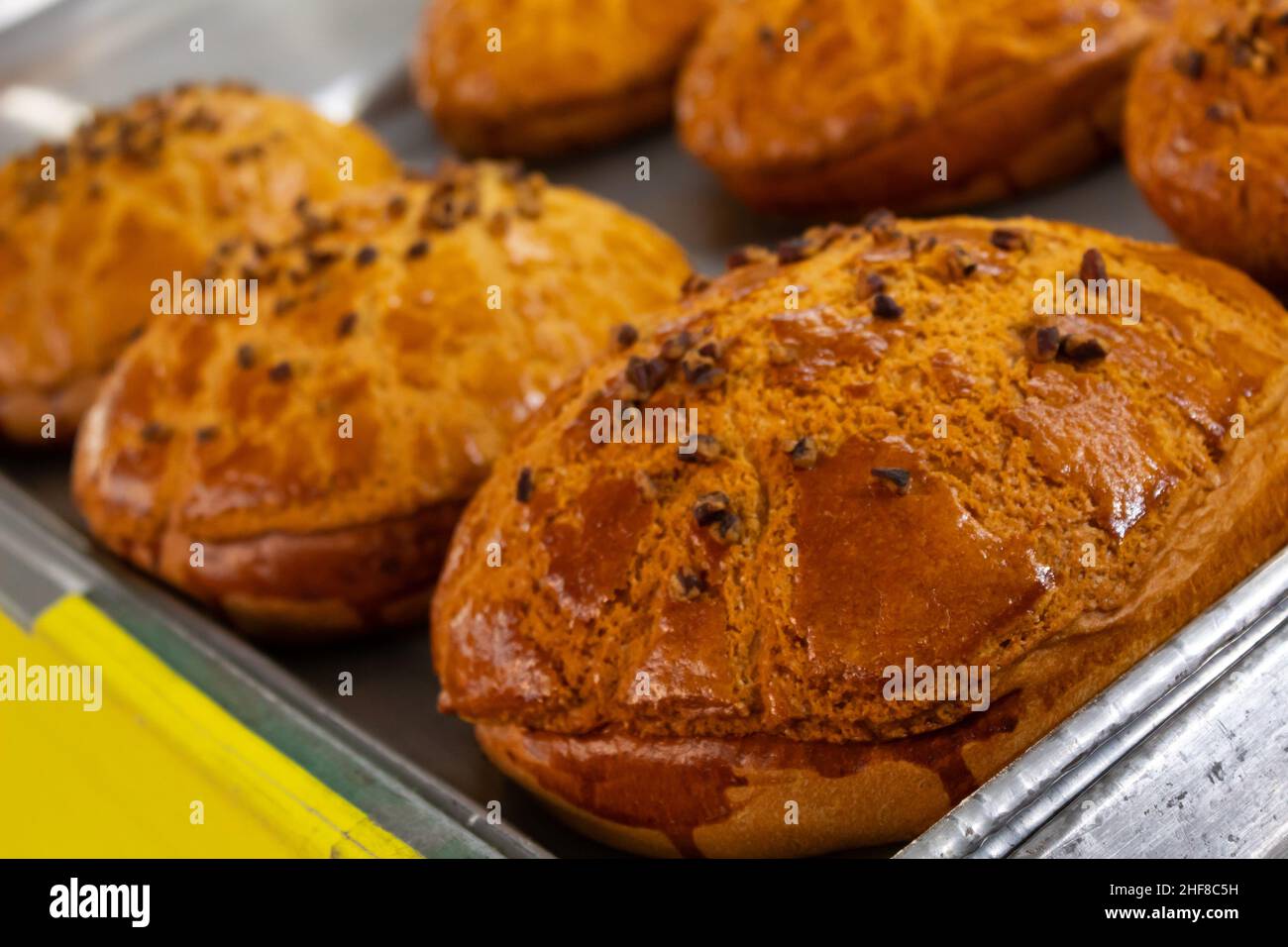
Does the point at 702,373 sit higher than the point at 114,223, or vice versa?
the point at 114,223

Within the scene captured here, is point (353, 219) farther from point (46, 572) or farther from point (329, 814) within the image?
point (329, 814)

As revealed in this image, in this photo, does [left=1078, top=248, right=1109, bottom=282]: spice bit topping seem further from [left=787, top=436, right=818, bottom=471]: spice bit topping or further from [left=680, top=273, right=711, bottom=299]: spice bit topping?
[left=680, top=273, right=711, bottom=299]: spice bit topping

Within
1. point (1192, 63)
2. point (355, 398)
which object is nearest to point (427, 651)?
point (355, 398)

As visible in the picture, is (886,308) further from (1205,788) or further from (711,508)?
(1205,788)

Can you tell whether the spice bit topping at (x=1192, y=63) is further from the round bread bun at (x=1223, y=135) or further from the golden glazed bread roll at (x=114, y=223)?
the golden glazed bread roll at (x=114, y=223)

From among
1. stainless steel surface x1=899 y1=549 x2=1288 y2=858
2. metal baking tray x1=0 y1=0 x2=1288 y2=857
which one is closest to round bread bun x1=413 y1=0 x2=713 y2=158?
metal baking tray x1=0 y1=0 x2=1288 y2=857
